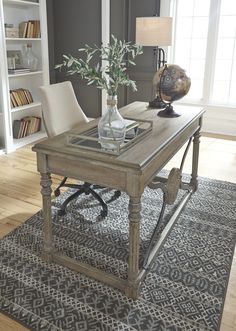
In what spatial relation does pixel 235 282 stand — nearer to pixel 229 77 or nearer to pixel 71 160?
pixel 71 160

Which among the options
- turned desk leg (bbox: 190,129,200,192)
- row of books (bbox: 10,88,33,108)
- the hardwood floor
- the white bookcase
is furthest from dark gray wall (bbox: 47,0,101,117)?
turned desk leg (bbox: 190,129,200,192)

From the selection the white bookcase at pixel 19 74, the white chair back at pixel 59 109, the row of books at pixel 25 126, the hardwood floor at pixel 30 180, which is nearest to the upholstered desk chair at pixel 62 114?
the white chair back at pixel 59 109

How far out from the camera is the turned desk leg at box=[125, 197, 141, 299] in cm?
167

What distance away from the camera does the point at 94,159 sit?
1678mm

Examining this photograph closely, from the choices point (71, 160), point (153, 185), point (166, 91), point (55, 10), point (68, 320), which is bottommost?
point (68, 320)

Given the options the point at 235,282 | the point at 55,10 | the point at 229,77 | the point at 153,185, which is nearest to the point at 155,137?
the point at 153,185

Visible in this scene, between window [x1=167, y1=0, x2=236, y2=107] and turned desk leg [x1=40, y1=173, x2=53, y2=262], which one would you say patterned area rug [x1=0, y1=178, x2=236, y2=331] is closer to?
turned desk leg [x1=40, y1=173, x2=53, y2=262]

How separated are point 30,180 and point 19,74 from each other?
1602mm

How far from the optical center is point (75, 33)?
508 cm

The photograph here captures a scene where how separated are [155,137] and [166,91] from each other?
0.60 m

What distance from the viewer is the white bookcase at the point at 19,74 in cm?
389

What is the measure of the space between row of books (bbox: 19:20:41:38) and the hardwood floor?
1.47 m

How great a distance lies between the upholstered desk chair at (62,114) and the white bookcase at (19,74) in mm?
1350

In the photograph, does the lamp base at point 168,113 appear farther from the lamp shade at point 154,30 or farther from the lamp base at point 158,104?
the lamp shade at point 154,30
